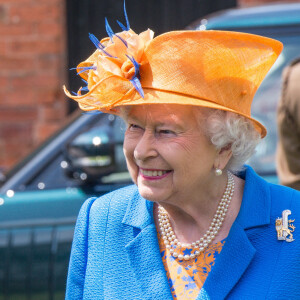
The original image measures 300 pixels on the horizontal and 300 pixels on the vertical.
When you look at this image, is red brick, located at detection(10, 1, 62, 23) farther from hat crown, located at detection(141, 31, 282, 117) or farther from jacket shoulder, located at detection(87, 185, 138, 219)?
hat crown, located at detection(141, 31, 282, 117)

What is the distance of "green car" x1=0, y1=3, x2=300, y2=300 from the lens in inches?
134

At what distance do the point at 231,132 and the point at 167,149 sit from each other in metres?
0.20

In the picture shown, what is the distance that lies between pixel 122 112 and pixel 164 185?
0.26m

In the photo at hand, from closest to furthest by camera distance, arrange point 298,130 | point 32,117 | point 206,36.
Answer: point 206,36 < point 298,130 < point 32,117

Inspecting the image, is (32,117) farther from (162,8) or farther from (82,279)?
(82,279)

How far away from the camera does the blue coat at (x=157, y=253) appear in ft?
6.53

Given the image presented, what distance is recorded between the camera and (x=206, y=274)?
2062 mm

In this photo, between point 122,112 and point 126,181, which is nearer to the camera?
point 122,112

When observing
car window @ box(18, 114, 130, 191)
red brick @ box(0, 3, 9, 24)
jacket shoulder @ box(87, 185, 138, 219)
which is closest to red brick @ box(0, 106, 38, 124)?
red brick @ box(0, 3, 9, 24)

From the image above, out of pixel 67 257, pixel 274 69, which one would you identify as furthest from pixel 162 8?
pixel 67 257

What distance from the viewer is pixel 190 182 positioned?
2047mm

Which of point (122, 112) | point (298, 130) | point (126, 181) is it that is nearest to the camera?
point (122, 112)

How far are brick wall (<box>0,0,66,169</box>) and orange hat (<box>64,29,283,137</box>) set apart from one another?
16.8ft

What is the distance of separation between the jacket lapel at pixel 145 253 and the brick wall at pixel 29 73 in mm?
4913
